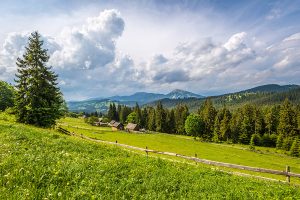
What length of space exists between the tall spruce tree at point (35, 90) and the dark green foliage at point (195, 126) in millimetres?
81234

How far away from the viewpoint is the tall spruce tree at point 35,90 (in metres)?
39.6

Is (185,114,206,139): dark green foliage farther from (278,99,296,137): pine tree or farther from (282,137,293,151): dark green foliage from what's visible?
(282,137,293,151): dark green foliage

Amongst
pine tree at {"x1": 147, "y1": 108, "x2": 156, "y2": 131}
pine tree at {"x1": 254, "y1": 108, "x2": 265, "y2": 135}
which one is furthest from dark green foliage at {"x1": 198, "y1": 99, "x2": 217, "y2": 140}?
pine tree at {"x1": 147, "y1": 108, "x2": 156, "y2": 131}

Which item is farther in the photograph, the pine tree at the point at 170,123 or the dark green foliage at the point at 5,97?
the pine tree at the point at 170,123

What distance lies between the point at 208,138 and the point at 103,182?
108 meters

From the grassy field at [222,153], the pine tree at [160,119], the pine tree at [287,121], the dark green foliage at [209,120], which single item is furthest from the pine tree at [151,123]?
the pine tree at [287,121]

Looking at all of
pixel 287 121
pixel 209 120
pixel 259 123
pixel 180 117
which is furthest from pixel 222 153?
pixel 180 117

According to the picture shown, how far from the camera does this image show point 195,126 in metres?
115

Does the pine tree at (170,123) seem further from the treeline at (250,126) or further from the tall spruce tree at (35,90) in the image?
the tall spruce tree at (35,90)

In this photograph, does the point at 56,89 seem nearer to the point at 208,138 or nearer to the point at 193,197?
the point at 193,197

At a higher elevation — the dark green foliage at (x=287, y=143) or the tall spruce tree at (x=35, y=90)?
the tall spruce tree at (x=35, y=90)

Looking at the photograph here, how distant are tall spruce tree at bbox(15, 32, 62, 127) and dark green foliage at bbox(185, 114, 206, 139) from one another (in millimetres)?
81234

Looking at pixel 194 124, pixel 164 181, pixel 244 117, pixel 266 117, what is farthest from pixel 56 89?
pixel 266 117

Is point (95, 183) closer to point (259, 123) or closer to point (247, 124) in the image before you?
point (247, 124)
